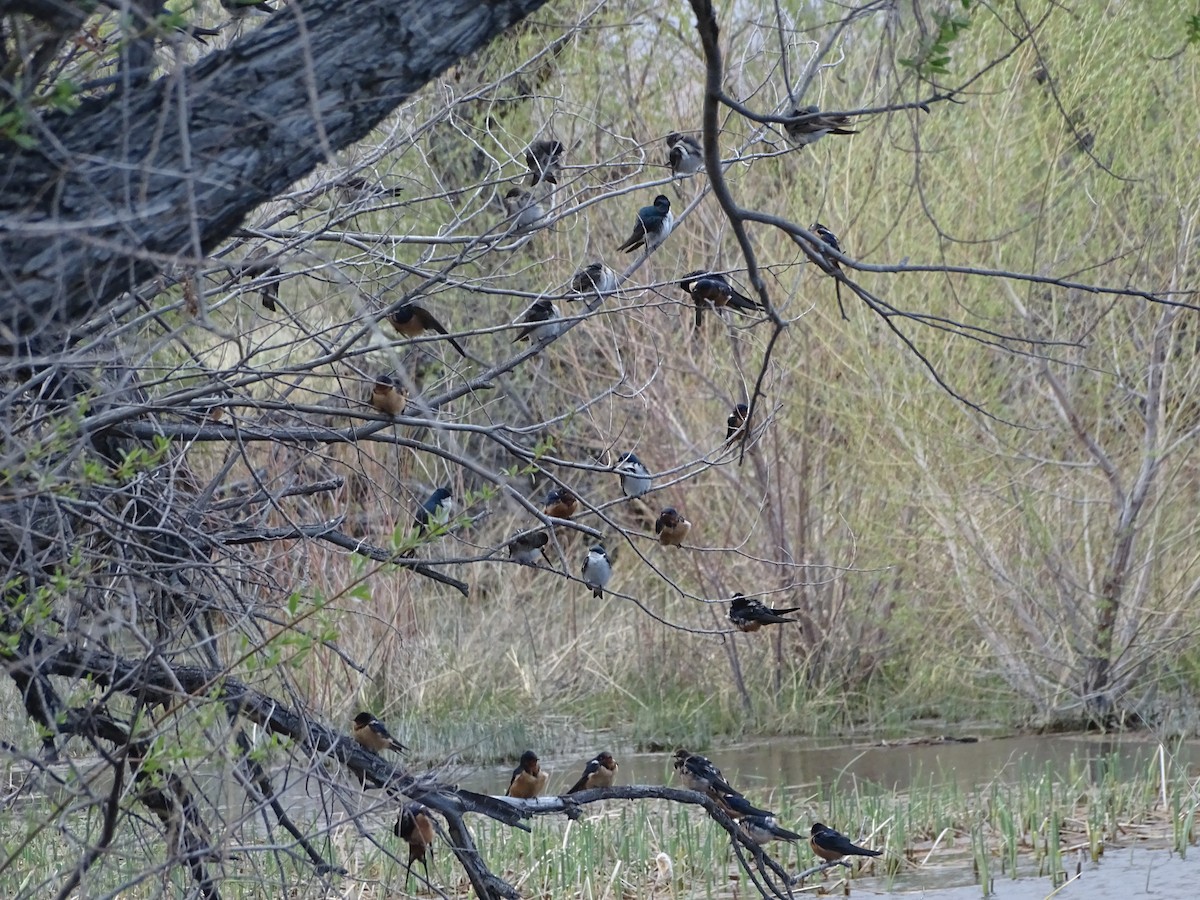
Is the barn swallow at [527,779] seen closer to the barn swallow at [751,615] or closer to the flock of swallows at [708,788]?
the flock of swallows at [708,788]

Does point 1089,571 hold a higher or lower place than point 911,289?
lower

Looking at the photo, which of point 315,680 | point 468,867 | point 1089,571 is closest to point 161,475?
point 468,867

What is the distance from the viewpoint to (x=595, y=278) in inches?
204

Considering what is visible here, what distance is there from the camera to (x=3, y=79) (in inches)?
88.3

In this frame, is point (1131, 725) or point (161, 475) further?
point (1131, 725)

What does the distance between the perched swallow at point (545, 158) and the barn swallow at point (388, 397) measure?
0.74 meters

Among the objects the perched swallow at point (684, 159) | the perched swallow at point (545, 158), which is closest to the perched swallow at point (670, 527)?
the perched swallow at point (684, 159)

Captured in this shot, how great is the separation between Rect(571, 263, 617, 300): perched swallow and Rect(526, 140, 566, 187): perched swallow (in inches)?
12.2

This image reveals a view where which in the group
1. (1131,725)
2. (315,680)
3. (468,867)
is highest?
(468,867)

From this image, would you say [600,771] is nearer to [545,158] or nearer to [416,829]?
[416,829]

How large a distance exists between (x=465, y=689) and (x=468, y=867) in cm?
647

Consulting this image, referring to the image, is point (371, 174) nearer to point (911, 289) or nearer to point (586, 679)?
point (911, 289)

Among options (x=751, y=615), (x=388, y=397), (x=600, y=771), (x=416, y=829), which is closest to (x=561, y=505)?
(x=751, y=615)

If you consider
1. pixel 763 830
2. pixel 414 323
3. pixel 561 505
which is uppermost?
pixel 414 323
